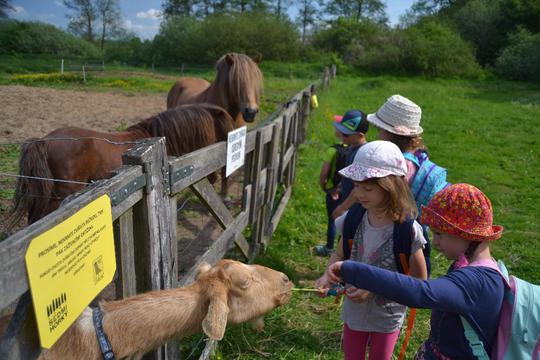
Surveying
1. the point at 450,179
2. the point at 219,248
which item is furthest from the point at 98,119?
the point at 219,248

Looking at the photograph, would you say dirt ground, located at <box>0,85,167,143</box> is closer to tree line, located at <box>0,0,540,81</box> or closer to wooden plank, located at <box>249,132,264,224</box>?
wooden plank, located at <box>249,132,264,224</box>

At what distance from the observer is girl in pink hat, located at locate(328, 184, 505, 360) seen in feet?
5.30

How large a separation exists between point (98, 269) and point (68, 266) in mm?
251

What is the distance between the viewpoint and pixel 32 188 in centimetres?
342

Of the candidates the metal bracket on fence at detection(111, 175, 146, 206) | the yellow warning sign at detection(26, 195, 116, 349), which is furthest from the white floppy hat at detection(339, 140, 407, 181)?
the yellow warning sign at detection(26, 195, 116, 349)

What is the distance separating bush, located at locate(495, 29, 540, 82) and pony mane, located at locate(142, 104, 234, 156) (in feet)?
98.9

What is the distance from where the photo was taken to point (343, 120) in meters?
4.07

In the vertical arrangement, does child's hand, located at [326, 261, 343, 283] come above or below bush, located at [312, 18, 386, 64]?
below

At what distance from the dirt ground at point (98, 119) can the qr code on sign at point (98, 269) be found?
2.14m

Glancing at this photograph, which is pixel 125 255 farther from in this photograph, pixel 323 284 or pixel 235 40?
pixel 235 40

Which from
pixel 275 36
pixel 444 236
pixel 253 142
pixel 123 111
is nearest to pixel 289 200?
pixel 253 142

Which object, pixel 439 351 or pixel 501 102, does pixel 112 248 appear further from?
pixel 501 102

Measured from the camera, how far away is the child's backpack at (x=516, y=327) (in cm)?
160

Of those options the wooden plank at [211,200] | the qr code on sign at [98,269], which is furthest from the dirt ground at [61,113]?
the qr code on sign at [98,269]
